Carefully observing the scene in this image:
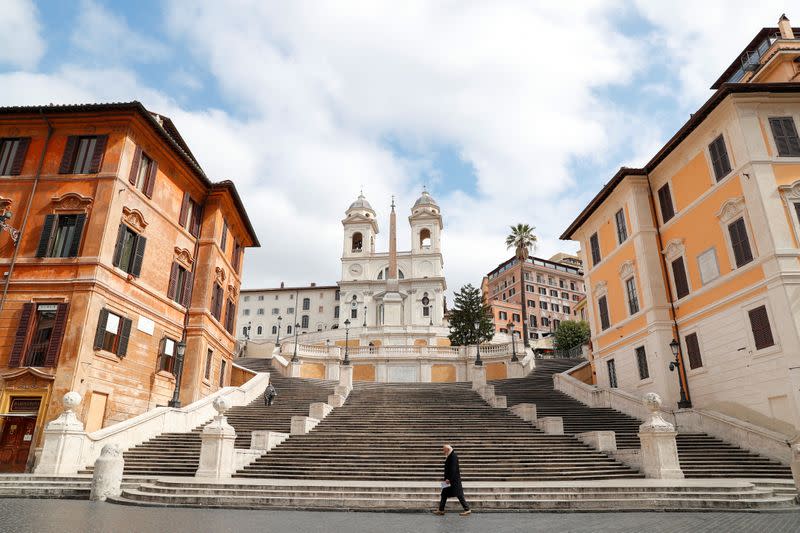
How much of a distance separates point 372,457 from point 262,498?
190 inches

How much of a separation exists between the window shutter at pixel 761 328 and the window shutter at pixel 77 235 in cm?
2571

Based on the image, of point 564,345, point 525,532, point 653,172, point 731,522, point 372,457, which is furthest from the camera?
point 564,345

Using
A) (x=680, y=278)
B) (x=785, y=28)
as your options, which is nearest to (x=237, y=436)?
(x=680, y=278)

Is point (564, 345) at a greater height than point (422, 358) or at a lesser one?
greater

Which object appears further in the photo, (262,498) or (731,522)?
(262,498)

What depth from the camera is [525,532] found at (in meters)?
8.04

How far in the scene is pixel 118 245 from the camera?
2061 cm

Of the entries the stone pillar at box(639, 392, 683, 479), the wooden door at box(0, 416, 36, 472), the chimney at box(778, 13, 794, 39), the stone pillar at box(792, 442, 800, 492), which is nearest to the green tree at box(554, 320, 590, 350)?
the chimney at box(778, 13, 794, 39)

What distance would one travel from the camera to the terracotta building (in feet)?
287

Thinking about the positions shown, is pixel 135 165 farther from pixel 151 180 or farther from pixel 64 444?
pixel 64 444

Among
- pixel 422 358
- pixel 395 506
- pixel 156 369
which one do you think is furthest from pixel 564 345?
pixel 395 506

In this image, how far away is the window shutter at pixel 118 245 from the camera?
20328mm

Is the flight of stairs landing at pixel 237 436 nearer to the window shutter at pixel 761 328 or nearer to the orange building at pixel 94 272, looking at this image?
the orange building at pixel 94 272

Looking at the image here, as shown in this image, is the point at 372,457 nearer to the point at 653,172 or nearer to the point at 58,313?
the point at 58,313
